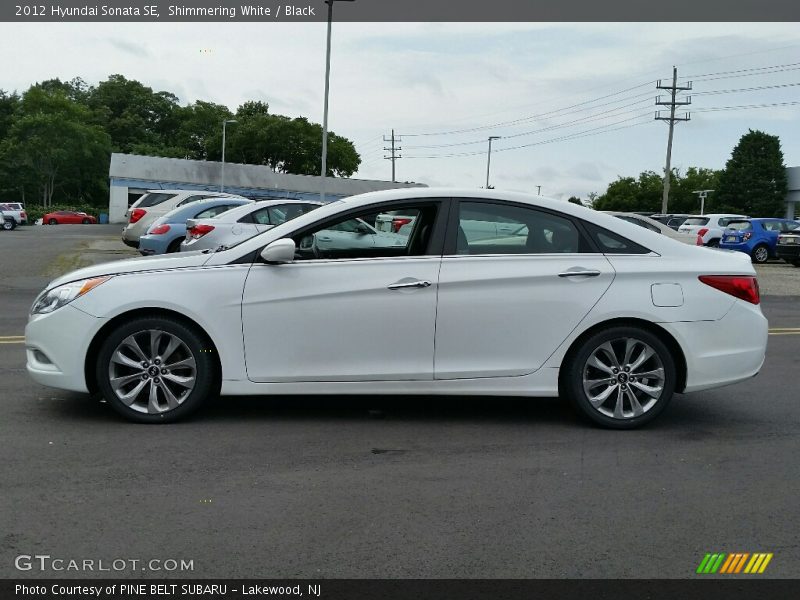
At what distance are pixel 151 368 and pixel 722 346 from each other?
12.2 feet

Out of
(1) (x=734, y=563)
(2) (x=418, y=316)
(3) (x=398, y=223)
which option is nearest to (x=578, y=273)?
(2) (x=418, y=316)

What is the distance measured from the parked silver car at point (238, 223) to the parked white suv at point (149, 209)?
5.37 m

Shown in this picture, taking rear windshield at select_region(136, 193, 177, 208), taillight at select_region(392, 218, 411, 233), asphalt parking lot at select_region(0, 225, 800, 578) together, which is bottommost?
asphalt parking lot at select_region(0, 225, 800, 578)

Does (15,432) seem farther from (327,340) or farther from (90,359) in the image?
(327,340)

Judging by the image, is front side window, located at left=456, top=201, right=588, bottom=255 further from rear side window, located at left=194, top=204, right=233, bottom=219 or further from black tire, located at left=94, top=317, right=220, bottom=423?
rear side window, located at left=194, top=204, right=233, bottom=219

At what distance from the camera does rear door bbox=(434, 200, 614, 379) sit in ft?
19.3

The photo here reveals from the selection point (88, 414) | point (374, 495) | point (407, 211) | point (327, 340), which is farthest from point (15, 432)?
point (407, 211)

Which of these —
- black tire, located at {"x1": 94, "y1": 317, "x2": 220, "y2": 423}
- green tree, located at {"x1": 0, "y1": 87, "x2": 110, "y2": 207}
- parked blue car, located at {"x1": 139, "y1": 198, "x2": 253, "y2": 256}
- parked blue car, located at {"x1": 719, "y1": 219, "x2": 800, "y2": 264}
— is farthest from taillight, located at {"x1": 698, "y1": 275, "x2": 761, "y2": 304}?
green tree, located at {"x1": 0, "y1": 87, "x2": 110, "y2": 207}

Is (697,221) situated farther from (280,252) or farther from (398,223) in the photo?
(280,252)

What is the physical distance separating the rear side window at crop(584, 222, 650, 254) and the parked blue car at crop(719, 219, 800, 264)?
25907 mm

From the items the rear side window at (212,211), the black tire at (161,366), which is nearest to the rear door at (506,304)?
the black tire at (161,366)

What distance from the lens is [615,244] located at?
6.11 meters

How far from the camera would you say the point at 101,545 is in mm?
3861
